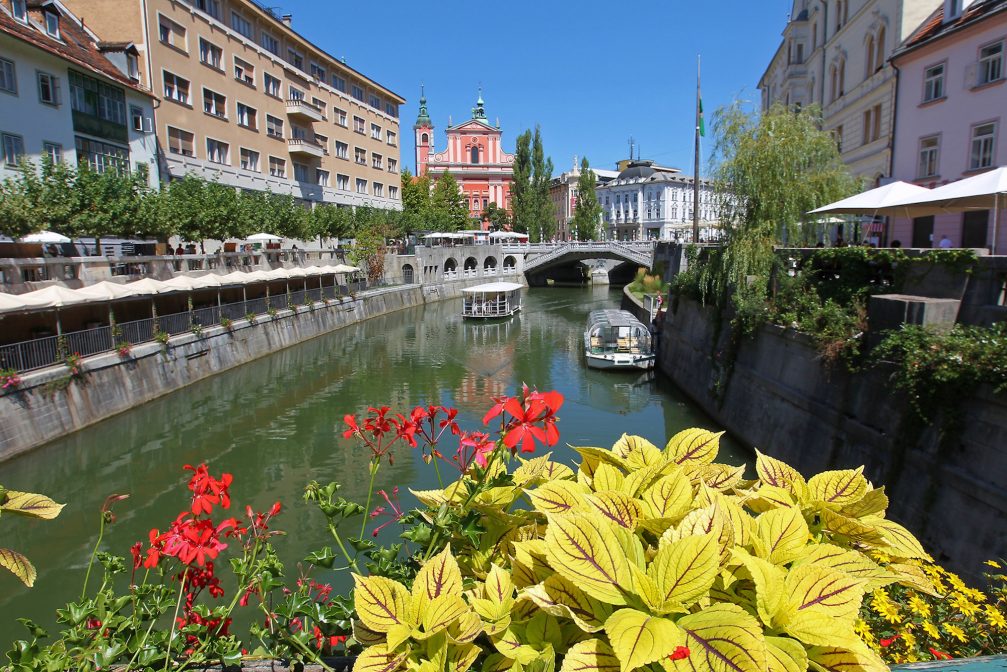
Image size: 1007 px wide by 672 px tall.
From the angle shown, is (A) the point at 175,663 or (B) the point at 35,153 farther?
(B) the point at 35,153

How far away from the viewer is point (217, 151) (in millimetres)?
38500

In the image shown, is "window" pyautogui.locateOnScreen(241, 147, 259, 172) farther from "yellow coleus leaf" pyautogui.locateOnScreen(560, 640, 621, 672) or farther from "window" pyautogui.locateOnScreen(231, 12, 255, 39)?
"yellow coleus leaf" pyautogui.locateOnScreen(560, 640, 621, 672)

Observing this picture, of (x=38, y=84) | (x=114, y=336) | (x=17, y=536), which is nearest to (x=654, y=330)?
(x=114, y=336)

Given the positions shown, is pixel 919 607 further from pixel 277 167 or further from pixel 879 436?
pixel 277 167

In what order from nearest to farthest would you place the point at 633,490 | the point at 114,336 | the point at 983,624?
the point at 633,490 → the point at 983,624 → the point at 114,336

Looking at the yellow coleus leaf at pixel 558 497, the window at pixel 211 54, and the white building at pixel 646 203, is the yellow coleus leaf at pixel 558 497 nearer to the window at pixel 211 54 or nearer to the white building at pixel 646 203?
the window at pixel 211 54

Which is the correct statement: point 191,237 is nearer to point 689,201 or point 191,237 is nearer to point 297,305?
point 297,305

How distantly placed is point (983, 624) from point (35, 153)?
31.2m

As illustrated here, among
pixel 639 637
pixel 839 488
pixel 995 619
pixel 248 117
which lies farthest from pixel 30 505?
pixel 248 117

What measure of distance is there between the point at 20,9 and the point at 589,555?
34.0 meters

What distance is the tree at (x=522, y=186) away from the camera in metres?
83.6

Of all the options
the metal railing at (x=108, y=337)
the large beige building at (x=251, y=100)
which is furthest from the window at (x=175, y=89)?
the metal railing at (x=108, y=337)

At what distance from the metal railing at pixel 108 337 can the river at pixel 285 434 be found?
7.16 feet

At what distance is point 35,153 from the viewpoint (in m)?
25.2
